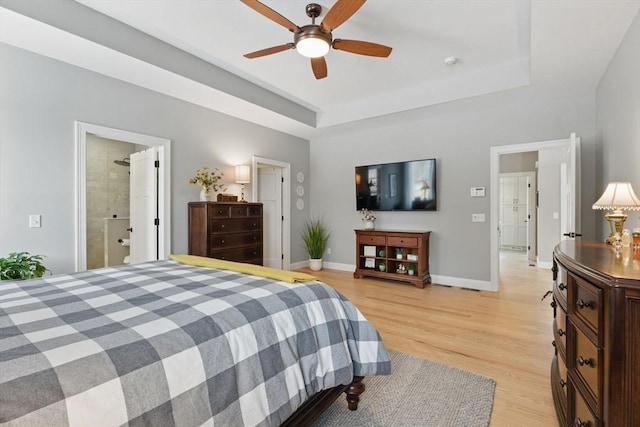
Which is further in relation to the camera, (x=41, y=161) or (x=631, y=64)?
(x=41, y=161)

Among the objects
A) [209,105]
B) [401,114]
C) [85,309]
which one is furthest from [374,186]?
[85,309]

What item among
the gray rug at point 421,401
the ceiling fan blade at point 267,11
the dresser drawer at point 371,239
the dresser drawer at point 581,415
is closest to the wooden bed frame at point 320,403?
the gray rug at point 421,401

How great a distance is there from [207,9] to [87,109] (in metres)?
1.65

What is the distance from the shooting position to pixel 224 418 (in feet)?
3.29

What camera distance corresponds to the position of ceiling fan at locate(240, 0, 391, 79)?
2.07m

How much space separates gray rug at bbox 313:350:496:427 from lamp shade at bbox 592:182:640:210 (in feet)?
4.47

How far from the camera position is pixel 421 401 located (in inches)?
72.6

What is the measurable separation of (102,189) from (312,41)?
4276mm

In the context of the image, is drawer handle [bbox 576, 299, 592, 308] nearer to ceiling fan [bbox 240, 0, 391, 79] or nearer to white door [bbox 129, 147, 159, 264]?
ceiling fan [bbox 240, 0, 391, 79]

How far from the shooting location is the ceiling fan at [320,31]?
6.81 feet

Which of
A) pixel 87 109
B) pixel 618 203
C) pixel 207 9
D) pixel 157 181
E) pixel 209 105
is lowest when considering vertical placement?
pixel 618 203

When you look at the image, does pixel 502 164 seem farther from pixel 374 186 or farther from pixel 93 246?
pixel 93 246

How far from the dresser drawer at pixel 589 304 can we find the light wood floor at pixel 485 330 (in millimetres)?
899

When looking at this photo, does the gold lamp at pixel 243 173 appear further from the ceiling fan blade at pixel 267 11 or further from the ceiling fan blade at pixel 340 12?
the ceiling fan blade at pixel 340 12
